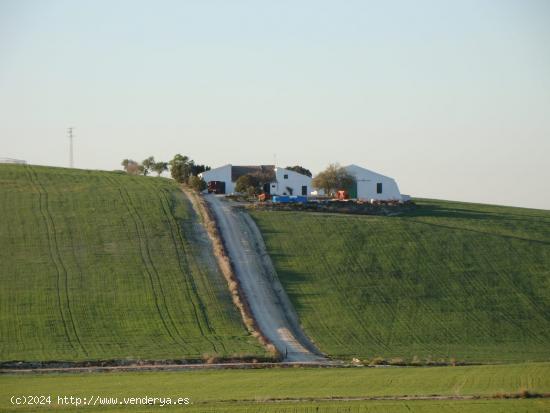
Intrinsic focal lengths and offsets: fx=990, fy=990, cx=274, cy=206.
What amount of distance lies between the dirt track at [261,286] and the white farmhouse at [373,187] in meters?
20.2

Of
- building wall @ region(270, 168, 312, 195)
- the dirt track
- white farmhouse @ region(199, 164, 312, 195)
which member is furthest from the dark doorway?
the dirt track

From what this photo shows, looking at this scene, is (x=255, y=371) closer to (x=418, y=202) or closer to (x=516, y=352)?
(x=516, y=352)

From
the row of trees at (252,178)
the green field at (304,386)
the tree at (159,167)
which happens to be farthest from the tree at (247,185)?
the green field at (304,386)

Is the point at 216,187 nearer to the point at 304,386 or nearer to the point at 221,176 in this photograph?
the point at 221,176

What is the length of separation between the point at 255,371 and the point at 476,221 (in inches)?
1791

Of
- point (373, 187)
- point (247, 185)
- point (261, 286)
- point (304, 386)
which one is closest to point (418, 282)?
point (261, 286)

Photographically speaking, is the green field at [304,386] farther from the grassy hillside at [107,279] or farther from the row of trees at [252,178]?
the row of trees at [252,178]

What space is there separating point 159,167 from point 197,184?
29334mm

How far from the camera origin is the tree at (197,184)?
309ft

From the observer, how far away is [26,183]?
9044 cm

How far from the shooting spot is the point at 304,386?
38.8 meters

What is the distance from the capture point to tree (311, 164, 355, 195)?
329 feet

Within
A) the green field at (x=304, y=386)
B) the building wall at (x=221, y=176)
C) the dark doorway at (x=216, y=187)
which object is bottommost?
the green field at (x=304, y=386)

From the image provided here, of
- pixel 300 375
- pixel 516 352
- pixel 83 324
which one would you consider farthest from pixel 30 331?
pixel 516 352
